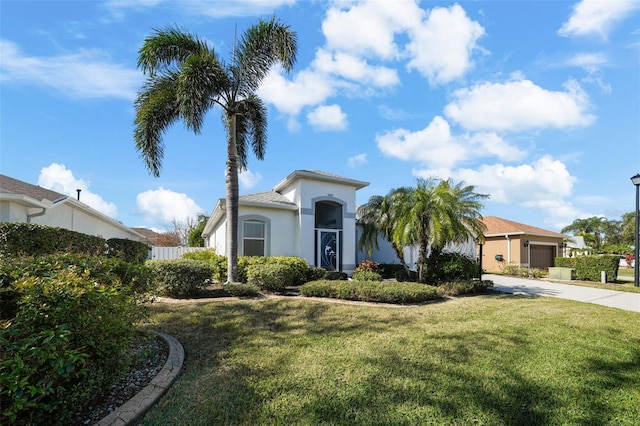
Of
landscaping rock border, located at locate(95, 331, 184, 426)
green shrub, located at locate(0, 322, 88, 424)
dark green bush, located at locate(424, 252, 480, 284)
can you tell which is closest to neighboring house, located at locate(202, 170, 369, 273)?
dark green bush, located at locate(424, 252, 480, 284)

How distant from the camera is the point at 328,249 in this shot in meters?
16.6

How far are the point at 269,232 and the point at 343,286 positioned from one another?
6.28 m

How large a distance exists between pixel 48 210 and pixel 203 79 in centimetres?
804

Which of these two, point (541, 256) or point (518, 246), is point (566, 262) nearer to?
point (518, 246)

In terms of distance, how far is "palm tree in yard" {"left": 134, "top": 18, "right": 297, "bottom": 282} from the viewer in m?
11.0

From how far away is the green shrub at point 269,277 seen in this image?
1098cm

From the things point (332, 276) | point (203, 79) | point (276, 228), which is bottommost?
point (332, 276)

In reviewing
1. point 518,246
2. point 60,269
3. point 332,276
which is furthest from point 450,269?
point 518,246

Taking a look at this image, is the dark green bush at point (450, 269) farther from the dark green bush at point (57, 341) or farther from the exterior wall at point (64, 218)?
the exterior wall at point (64, 218)

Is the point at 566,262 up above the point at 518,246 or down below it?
below

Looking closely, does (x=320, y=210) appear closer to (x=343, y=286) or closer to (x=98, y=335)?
(x=343, y=286)

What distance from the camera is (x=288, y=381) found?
429 cm

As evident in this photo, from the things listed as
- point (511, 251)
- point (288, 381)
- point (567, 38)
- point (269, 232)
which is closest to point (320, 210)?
point (269, 232)

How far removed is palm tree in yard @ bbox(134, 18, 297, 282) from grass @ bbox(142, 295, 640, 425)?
20.0ft
